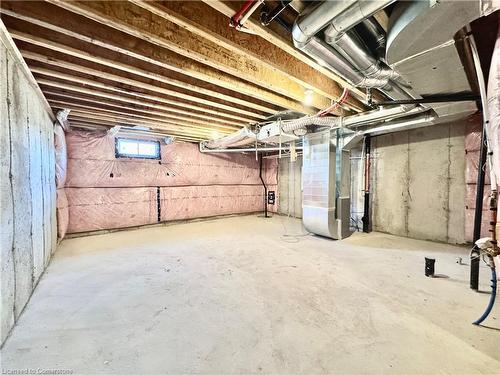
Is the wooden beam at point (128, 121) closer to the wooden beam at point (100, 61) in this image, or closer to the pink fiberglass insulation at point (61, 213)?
the pink fiberglass insulation at point (61, 213)

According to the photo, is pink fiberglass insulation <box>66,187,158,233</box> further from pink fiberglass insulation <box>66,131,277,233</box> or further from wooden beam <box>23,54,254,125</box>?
wooden beam <box>23,54,254,125</box>

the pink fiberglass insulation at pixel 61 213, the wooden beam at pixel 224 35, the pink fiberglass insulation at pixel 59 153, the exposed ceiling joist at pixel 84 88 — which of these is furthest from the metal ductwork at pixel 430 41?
the pink fiberglass insulation at pixel 61 213

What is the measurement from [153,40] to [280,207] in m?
5.90

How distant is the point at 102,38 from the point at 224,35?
0.90 m

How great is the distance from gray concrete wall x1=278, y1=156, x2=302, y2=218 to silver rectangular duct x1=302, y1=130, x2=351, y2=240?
6.87 feet

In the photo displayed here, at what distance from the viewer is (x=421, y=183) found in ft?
12.5

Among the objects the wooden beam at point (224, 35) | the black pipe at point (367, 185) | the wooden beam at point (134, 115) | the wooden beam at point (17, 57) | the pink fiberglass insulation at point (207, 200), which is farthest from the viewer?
the pink fiberglass insulation at point (207, 200)

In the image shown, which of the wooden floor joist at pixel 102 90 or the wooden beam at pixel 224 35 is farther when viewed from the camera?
the wooden floor joist at pixel 102 90

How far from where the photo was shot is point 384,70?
171 centimetres

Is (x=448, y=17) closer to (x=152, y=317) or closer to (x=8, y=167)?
(x=152, y=317)

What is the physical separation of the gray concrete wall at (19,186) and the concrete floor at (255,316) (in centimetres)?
22

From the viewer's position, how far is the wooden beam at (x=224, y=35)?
1.34 meters

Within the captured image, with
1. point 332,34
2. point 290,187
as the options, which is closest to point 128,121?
point 332,34

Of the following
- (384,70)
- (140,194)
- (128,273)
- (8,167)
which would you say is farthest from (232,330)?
(140,194)
